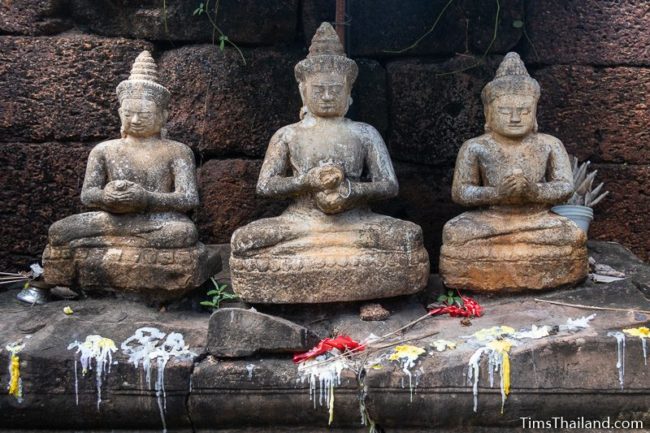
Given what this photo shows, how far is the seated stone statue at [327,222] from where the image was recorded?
11.9 feet

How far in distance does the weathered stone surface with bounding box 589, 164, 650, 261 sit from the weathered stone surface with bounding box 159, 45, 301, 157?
228 centimetres

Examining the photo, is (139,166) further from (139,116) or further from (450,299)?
(450,299)

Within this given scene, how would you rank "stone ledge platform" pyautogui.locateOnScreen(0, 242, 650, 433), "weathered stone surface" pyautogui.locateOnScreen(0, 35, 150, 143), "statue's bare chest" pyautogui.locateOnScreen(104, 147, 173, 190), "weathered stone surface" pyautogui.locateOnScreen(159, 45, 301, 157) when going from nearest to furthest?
1. "stone ledge platform" pyautogui.locateOnScreen(0, 242, 650, 433)
2. "statue's bare chest" pyautogui.locateOnScreen(104, 147, 173, 190)
3. "weathered stone surface" pyautogui.locateOnScreen(0, 35, 150, 143)
4. "weathered stone surface" pyautogui.locateOnScreen(159, 45, 301, 157)

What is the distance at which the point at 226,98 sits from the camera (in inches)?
199

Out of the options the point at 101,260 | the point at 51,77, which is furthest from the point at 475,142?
the point at 51,77

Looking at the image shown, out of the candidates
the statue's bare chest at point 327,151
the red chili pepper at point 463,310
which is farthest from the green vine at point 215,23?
the red chili pepper at point 463,310

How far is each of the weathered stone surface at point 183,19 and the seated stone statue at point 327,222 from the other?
3.40 feet

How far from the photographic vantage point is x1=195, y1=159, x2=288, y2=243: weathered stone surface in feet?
16.7

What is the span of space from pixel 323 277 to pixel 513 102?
152 centimetres

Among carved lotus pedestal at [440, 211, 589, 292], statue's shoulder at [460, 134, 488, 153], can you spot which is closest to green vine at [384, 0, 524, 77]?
statue's shoulder at [460, 134, 488, 153]

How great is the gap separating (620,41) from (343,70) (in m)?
2.24

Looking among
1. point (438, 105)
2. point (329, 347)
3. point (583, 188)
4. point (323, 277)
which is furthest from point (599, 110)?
point (329, 347)

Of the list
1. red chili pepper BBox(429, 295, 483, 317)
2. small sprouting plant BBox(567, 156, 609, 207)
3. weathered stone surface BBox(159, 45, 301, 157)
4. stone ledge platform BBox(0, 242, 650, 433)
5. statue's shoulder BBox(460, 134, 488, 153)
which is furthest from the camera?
weathered stone surface BBox(159, 45, 301, 157)

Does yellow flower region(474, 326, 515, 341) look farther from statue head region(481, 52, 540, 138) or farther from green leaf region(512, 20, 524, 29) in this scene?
green leaf region(512, 20, 524, 29)
